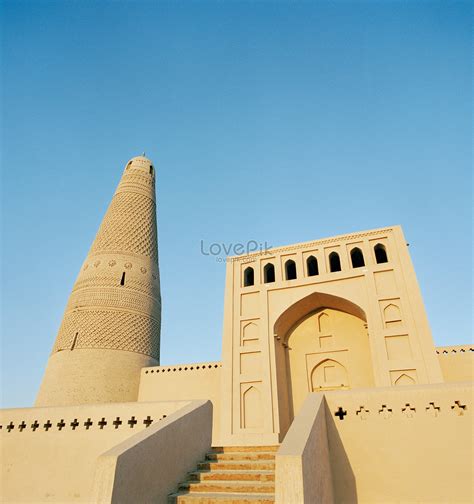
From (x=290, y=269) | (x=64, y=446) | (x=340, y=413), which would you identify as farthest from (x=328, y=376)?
(x=64, y=446)

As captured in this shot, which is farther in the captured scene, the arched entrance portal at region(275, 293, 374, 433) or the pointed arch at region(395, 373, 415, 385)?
the arched entrance portal at region(275, 293, 374, 433)

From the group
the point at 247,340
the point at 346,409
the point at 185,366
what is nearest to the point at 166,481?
the point at 346,409

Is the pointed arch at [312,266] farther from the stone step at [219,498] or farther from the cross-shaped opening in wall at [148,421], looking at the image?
the stone step at [219,498]

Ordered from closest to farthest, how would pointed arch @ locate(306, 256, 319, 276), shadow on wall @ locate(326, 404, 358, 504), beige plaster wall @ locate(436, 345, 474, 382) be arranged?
shadow on wall @ locate(326, 404, 358, 504) < beige plaster wall @ locate(436, 345, 474, 382) < pointed arch @ locate(306, 256, 319, 276)

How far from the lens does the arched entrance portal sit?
10625 millimetres

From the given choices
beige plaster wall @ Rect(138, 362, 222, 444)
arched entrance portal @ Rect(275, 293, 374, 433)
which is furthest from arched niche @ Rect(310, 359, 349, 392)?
beige plaster wall @ Rect(138, 362, 222, 444)

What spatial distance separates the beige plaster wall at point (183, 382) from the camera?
11.8 meters

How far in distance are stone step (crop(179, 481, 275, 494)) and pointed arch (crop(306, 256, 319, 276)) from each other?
836 cm

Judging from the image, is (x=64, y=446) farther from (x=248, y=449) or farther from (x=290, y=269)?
(x=290, y=269)

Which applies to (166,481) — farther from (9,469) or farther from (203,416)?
(9,469)

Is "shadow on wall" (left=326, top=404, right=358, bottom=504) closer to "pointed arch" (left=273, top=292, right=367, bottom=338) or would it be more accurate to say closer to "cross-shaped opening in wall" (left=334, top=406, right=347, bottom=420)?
"cross-shaped opening in wall" (left=334, top=406, right=347, bottom=420)

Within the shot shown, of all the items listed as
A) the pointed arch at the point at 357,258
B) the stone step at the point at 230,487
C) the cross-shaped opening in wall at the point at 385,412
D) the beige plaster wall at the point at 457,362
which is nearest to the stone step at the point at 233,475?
the stone step at the point at 230,487

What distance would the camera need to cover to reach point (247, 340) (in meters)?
11.3

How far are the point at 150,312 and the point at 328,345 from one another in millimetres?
6187
